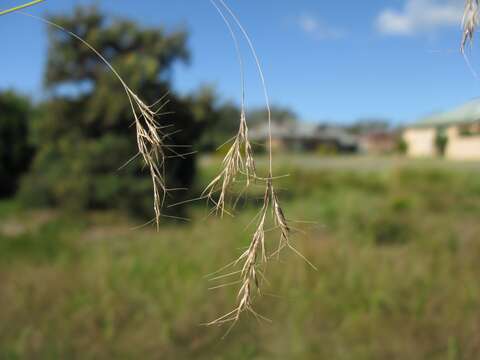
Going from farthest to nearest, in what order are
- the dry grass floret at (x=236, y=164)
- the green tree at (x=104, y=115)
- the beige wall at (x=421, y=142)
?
the beige wall at (x=421, y=142)
the green tree at (x=104, y=115)
the dry grass floret at (x=236, y=164)

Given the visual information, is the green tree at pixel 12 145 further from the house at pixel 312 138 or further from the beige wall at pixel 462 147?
the house at pixel 312 138

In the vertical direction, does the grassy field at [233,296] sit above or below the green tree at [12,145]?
below

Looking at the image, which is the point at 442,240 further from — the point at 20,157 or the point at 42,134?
the point at 20,157

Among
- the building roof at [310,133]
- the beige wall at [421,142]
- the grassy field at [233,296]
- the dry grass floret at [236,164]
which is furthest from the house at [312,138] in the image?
the dry grass floret at [236,164]

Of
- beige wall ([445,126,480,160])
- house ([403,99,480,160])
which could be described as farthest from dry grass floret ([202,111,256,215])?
beige wall ([445,126,480,160])

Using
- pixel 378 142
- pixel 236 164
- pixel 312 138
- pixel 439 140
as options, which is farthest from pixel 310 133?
pixel 236 164

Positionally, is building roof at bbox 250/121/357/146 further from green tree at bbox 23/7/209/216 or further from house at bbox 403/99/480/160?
green tree at bbox 23/7/209/216
